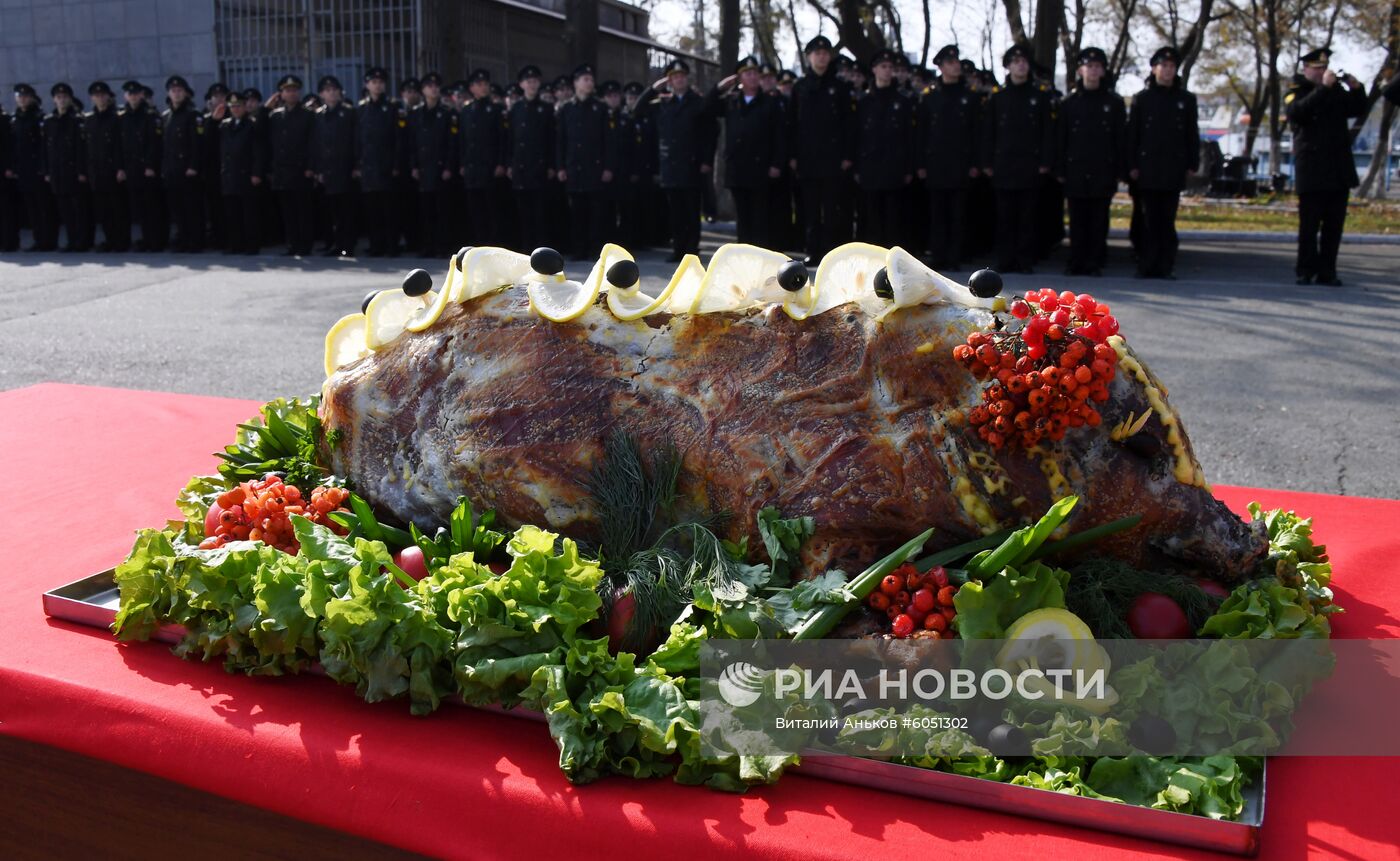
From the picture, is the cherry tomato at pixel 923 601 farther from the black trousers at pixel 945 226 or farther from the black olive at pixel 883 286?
the black trousers at pixel 945 226

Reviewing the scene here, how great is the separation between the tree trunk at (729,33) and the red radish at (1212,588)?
1481 centimetres

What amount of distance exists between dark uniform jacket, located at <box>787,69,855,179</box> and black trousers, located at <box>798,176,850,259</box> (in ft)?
0.53

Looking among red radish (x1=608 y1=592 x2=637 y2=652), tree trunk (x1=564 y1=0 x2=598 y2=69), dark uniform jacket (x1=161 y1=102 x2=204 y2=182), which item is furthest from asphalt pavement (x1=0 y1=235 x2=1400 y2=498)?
tree trunk (x1=564 y1=0 x2=598 y2=69)

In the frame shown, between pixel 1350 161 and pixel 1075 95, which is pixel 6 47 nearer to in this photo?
pixel 1075 95

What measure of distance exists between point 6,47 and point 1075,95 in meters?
18.4

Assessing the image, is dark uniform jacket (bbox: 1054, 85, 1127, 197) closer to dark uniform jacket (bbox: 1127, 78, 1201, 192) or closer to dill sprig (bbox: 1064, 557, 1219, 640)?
dark uniform jacket (bbox: 1127, 78, 1201, 192)

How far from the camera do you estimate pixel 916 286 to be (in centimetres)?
283

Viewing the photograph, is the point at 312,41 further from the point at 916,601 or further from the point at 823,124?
the point at 916,601

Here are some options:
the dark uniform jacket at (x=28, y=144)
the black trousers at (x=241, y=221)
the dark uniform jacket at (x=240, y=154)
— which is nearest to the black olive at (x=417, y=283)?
the dark uniform jacket at (x=240, y=154)

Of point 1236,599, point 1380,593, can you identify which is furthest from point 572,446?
point 1380,593

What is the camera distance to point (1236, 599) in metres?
2.75

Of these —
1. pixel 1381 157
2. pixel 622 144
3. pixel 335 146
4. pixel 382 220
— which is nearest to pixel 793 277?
pixel 622 144

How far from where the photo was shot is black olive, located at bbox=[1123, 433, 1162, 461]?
2.78m

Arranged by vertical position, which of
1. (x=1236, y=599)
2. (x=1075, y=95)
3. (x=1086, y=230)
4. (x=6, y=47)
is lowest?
(x=1236, y=599)
